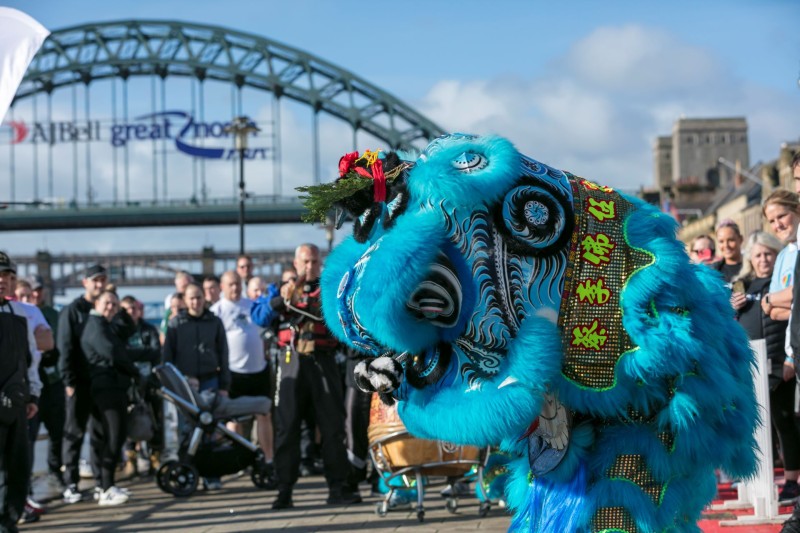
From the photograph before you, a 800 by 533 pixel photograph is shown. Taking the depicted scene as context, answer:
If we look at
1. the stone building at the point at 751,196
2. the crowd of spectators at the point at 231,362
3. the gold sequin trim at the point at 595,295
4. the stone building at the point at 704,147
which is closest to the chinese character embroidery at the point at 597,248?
the gold sequin trim at the point at 595,295

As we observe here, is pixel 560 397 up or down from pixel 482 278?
down

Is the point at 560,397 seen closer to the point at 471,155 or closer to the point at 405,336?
the point at 405,336

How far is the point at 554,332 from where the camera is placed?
11.9 feet

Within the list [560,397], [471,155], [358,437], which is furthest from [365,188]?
[358,437]

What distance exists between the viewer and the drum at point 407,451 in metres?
7.90

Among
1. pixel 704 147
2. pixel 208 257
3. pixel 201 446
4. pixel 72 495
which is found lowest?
pixel 72 495

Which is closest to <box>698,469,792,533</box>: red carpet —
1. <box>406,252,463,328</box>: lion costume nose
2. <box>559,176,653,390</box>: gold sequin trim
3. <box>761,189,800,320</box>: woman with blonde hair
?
<box>761,189,800,320</box>: woman with blonde hair

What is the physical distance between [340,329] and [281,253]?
80.3 meters

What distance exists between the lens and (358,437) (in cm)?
963

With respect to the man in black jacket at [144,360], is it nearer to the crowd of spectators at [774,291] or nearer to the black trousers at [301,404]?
the black trousers at [301,404]

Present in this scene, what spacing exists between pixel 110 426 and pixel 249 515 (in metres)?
1.92

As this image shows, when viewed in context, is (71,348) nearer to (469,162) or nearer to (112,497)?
(112,497)

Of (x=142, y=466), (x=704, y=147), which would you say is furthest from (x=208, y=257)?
(x=142, y=466)

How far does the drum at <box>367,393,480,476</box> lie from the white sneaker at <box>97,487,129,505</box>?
299cm
